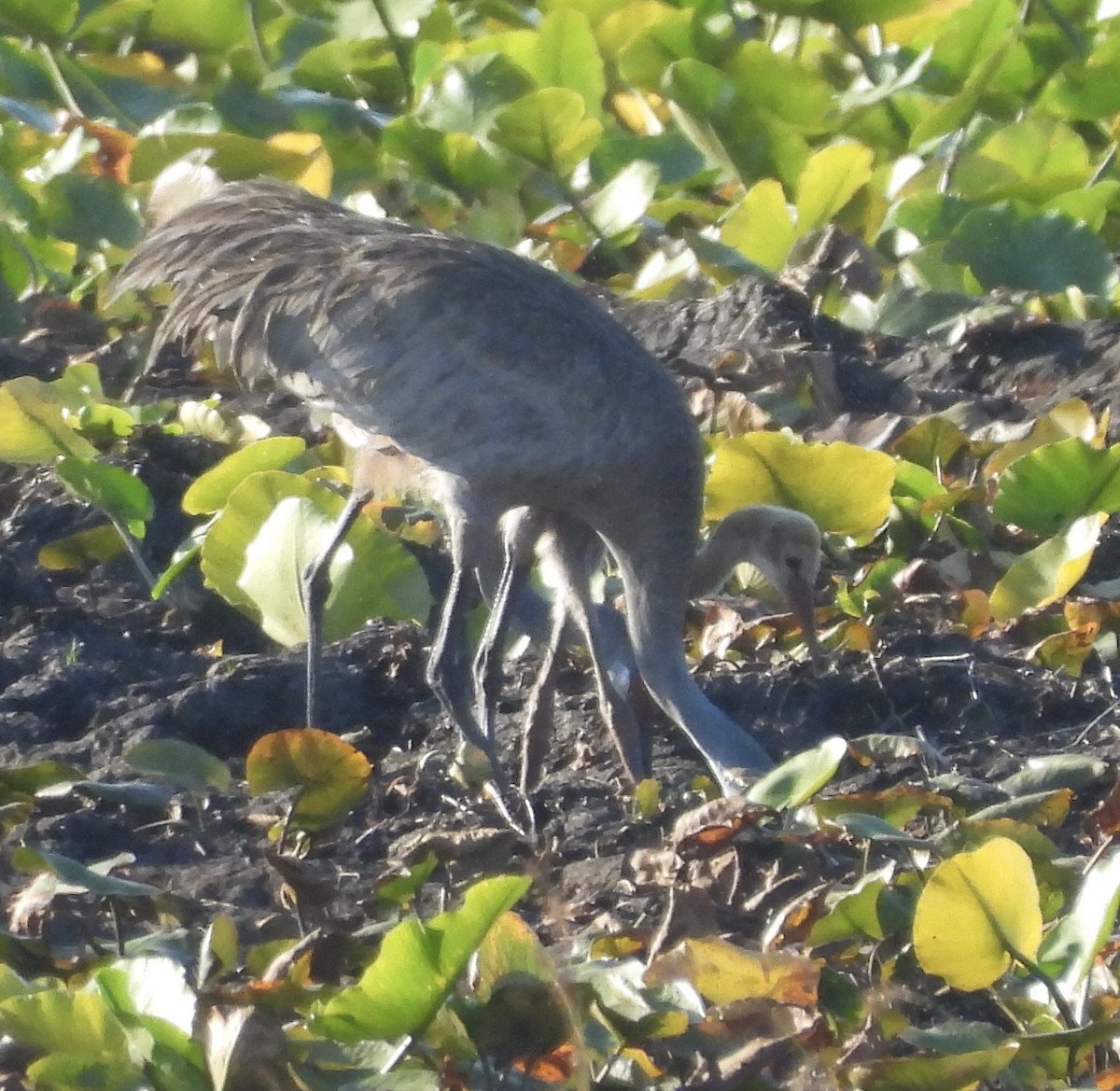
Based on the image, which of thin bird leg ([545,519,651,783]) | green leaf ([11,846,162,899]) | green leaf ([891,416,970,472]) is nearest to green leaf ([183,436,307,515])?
thin bird leg ([545,519,651,783])

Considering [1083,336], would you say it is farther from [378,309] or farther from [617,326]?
[378,309]

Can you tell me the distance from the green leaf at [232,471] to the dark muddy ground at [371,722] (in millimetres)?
245

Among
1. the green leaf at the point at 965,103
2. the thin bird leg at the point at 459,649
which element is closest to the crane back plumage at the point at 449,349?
the thin bird leg at the point at 459,649

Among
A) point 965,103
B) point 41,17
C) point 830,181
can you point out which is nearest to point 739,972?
point 830,181

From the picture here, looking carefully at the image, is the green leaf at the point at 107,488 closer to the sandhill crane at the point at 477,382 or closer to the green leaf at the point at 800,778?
the sandhill crane at the point at 477,382

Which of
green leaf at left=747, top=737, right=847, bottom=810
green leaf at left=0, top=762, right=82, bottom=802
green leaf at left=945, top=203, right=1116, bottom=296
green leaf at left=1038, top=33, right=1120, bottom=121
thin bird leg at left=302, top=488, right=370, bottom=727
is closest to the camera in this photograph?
green leaf at left=747, top=737, right=847, bottom=810

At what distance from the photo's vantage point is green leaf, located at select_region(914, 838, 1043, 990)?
3.34 m

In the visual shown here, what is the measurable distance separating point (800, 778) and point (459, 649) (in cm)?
118

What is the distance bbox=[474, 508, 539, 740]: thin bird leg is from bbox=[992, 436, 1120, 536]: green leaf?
45.8 inches

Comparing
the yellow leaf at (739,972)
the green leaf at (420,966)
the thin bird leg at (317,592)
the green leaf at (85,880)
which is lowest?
the thin bird leg at (317,592)

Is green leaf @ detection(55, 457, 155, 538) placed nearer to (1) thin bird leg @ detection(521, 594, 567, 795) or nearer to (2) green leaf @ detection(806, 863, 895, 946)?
(1) thin bird leg @ detection(521, 594, 567, 795)

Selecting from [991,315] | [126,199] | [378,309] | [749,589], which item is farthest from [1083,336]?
[126,199]

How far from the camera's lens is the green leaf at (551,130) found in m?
6.83

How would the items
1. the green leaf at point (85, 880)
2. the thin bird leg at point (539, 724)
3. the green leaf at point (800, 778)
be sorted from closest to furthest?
the green leaf at point (85, 880)
the green leaf at point (800, 778)
the thin bird leg at point (539, 724)
